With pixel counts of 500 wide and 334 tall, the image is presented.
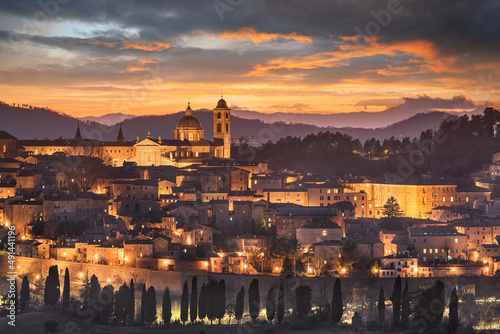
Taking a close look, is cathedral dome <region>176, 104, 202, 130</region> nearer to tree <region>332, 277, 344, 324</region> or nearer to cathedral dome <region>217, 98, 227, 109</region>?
cathedral dome <region>217, 98, 227, 109</region>

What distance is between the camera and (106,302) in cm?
3112

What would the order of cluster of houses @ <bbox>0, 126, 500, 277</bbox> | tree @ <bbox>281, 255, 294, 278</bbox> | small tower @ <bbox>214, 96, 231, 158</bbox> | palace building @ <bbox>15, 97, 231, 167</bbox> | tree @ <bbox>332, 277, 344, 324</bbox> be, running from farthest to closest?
1. small tower @ <bbox>214, 96, 231, 158</bbox>
2. palace building @ <bbox>15, 97, 231, 167</bbox>
3. cluster of houses @ <bbox>0, 126, 500, 277</bbox>
4. tree @ <bbox>281, 255, 294, 278</bbox>
5. tree @ <bbox>332, 277, 344, 324</bbox>

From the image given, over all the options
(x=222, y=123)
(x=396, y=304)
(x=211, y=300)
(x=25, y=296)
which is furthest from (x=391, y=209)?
(x=222, y=123)

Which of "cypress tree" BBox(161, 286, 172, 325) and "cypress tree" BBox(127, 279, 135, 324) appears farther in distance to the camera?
"cypress tree" BBox(127, 279, 135, 324)

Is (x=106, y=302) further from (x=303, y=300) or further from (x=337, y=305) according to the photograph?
(x=337, y=305)

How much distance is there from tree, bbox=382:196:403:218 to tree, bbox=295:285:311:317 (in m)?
11.2

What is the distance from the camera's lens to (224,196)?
40.7m

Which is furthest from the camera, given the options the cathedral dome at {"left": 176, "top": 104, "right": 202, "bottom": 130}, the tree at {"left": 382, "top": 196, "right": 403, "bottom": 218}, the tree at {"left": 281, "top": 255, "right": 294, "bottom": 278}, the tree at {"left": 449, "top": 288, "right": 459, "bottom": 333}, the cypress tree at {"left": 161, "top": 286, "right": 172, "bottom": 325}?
the cathedral dome at {"left": 176, "top": 104, "right": 202, "bottom": 130}

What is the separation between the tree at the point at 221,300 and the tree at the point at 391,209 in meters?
13.5

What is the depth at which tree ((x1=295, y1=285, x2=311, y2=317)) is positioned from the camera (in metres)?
31.1

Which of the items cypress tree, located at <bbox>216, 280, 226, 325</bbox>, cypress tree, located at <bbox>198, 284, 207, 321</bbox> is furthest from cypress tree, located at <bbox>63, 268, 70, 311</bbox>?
cypress tree, located at <bbox>216, 280, 226, 325</bbox>

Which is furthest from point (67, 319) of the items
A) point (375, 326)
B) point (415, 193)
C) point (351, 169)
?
point (351, 169)

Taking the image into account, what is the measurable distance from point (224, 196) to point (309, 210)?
189 inches

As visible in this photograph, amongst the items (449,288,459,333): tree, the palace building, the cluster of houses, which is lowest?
(449,288,459,333): tree
